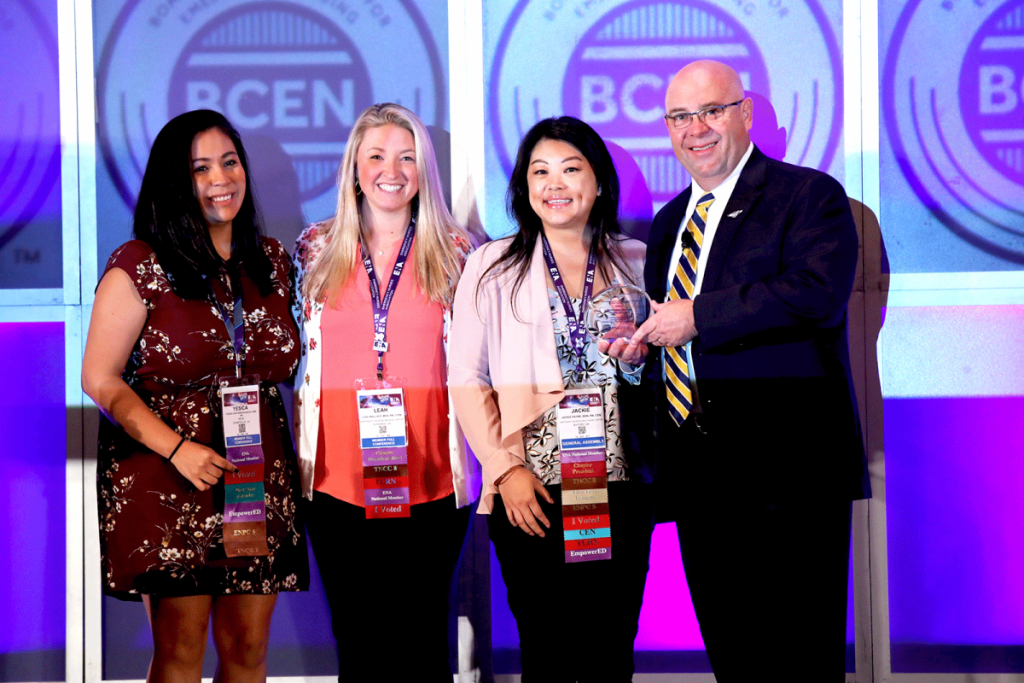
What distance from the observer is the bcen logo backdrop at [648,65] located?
2686 mm

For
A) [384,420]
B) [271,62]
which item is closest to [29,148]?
[271,62]

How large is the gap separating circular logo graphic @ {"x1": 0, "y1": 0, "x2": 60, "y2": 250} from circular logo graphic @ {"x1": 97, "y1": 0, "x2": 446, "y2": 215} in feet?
0.64

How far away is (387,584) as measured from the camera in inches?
90.8

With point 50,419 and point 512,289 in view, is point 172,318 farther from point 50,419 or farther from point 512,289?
point 50,419

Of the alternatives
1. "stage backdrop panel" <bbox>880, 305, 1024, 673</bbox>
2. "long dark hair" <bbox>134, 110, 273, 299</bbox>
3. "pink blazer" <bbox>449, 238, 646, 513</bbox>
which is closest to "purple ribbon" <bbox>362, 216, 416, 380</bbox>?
"pink blazer" <bbox>449, 238, 646, 513</bbox>

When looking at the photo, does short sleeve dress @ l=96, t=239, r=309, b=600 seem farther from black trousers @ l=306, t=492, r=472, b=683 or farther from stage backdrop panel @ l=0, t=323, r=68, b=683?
stage backdrop panel @ l=0, t=323, r=68, b=683

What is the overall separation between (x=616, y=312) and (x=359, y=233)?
825 mm

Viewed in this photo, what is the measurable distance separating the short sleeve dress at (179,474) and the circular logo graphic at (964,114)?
2.25 m

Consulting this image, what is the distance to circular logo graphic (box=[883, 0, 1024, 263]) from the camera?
8.80ft

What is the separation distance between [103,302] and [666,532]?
2.01m

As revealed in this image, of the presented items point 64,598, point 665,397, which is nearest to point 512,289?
point 665,397

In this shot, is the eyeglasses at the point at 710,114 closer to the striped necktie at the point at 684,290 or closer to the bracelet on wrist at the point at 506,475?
the striped necktie at the point at 684,290

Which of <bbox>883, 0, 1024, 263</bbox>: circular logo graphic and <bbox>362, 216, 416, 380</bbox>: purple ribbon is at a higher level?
<bbox>883, 0, 1024, 263</bbox>: circular logo graphic

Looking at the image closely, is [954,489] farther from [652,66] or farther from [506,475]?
[652,66]
